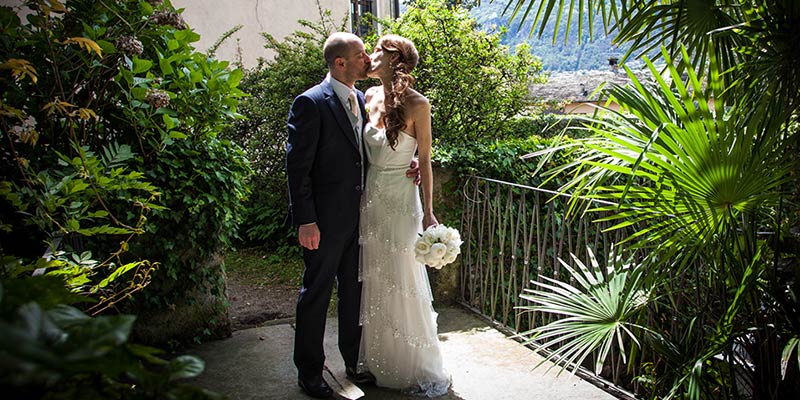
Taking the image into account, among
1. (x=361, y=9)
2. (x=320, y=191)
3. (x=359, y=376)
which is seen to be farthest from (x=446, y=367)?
(x=361, y=9)

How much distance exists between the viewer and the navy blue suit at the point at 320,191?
308 cm

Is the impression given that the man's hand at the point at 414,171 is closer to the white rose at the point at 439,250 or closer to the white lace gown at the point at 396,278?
the white lace gown at the point at 396,278

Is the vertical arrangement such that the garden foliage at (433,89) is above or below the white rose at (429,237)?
above

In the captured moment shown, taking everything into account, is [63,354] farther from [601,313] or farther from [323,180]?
[323,180]

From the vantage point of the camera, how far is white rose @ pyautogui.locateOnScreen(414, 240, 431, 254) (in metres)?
3.11

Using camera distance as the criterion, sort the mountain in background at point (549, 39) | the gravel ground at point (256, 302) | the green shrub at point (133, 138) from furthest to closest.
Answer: the gravel ground at point (256, 302), the mountain in background at point (549, 39), the green shrub at point (133, 138)

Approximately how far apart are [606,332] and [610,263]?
604 mm

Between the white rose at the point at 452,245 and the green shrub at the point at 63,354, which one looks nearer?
the green shrub at the point at 63,354

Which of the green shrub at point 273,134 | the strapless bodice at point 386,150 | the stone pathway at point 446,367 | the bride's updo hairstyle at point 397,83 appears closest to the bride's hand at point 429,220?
the strapless bodice at point 386,150

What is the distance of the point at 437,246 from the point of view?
10.1ft

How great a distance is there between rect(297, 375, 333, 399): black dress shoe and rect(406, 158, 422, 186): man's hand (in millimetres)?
1135

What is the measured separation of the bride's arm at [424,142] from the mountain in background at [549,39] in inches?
21.8

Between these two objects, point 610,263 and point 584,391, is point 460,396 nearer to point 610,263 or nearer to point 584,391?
point 584,391

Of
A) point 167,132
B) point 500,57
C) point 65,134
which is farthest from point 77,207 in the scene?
point 500,57
